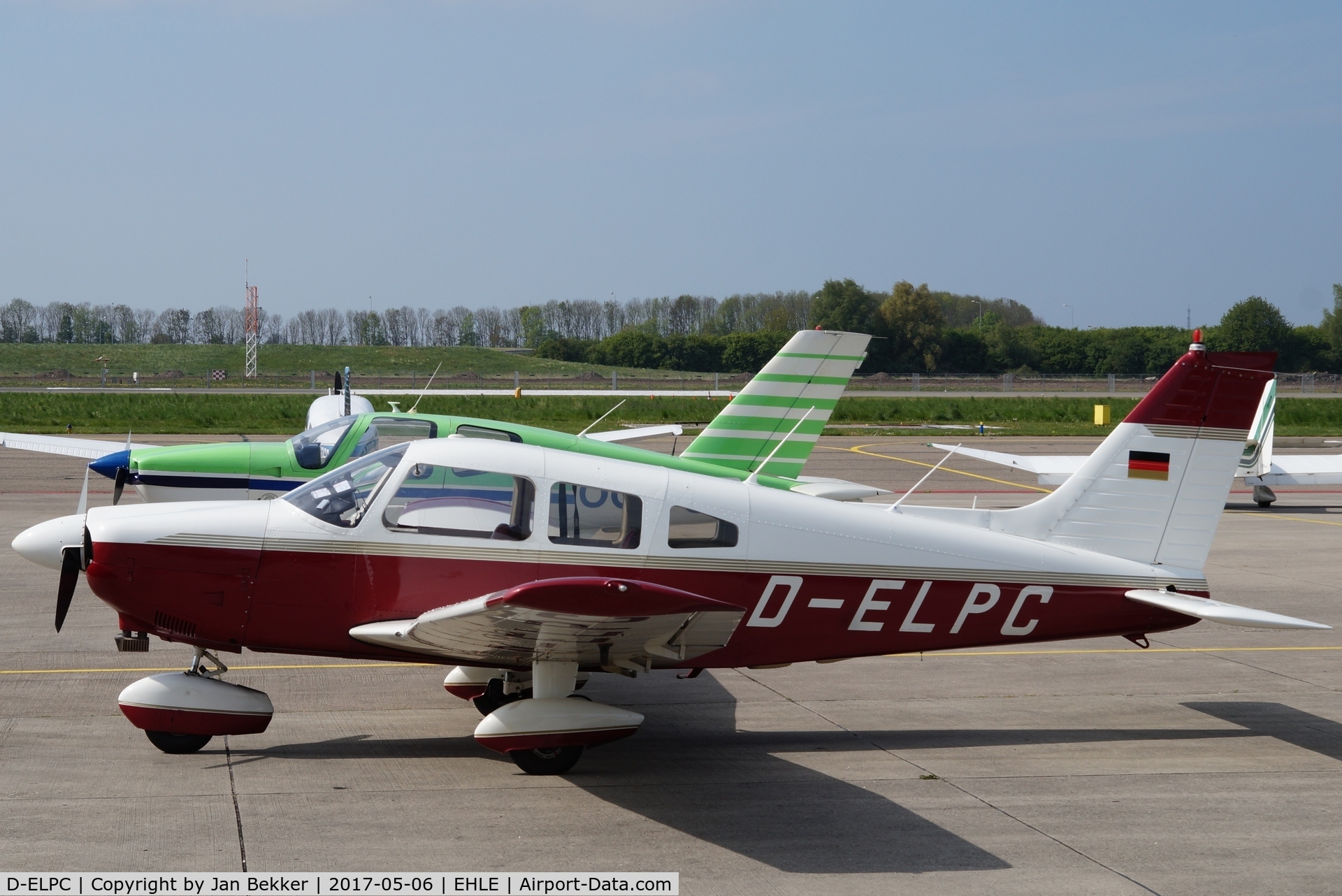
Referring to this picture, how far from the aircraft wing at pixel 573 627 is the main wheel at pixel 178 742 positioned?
4.02 ft

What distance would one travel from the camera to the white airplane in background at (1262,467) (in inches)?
821

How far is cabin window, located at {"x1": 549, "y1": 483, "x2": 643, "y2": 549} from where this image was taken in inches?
273

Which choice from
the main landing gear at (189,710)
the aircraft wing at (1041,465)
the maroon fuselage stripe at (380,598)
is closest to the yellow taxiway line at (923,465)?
the aircraft wing at (1041,465)

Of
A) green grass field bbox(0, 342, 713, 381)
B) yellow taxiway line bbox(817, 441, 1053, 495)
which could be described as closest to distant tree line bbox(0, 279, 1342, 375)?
green grass field bbox(0, 342, 713, 381)

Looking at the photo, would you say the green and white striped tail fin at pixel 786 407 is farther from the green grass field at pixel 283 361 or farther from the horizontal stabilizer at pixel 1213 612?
the green grass field at pixel 283 361

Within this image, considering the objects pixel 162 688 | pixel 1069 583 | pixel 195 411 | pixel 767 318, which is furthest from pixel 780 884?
pixel 767 318

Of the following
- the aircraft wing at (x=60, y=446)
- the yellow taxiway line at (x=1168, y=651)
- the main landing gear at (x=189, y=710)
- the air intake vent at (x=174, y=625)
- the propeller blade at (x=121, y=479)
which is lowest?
the yellow taxiway line at (x=1168, y=651)

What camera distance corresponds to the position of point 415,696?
8781mm

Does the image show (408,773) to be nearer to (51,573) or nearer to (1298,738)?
(1298,738)

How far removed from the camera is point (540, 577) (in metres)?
6.88

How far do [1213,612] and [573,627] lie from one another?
410 cm

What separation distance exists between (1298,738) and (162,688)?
7360 mm

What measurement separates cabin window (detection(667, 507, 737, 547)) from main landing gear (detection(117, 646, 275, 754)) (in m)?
2.72

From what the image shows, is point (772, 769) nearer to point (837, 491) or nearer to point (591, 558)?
point (591, 558)
